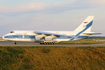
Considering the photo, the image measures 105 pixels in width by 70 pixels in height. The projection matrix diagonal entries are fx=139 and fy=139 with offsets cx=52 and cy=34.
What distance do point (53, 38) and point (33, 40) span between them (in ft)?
16.3

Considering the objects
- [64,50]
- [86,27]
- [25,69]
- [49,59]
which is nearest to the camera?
[25,69]

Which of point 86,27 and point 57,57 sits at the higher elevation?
point 86,27

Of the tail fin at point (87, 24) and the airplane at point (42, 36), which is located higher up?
the tail fin at point (87, 24)

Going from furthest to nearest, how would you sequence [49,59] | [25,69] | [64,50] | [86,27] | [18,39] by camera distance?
[86,27] < [18,39] < [64,50] < [49,59] < [25,69]

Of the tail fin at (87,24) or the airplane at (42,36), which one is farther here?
the tail fin at (87,24)

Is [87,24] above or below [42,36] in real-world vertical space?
above

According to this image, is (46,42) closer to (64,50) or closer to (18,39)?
(18,39)

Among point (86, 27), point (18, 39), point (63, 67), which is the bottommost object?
point (63, 67)

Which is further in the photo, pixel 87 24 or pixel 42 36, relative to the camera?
pixel 87 24

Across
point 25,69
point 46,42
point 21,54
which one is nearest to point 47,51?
point 21,54

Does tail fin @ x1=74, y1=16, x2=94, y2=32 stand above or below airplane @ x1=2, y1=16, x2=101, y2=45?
above

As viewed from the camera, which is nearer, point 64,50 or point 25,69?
point 25,69

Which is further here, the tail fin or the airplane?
the tail fin

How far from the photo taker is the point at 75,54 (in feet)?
71.5
